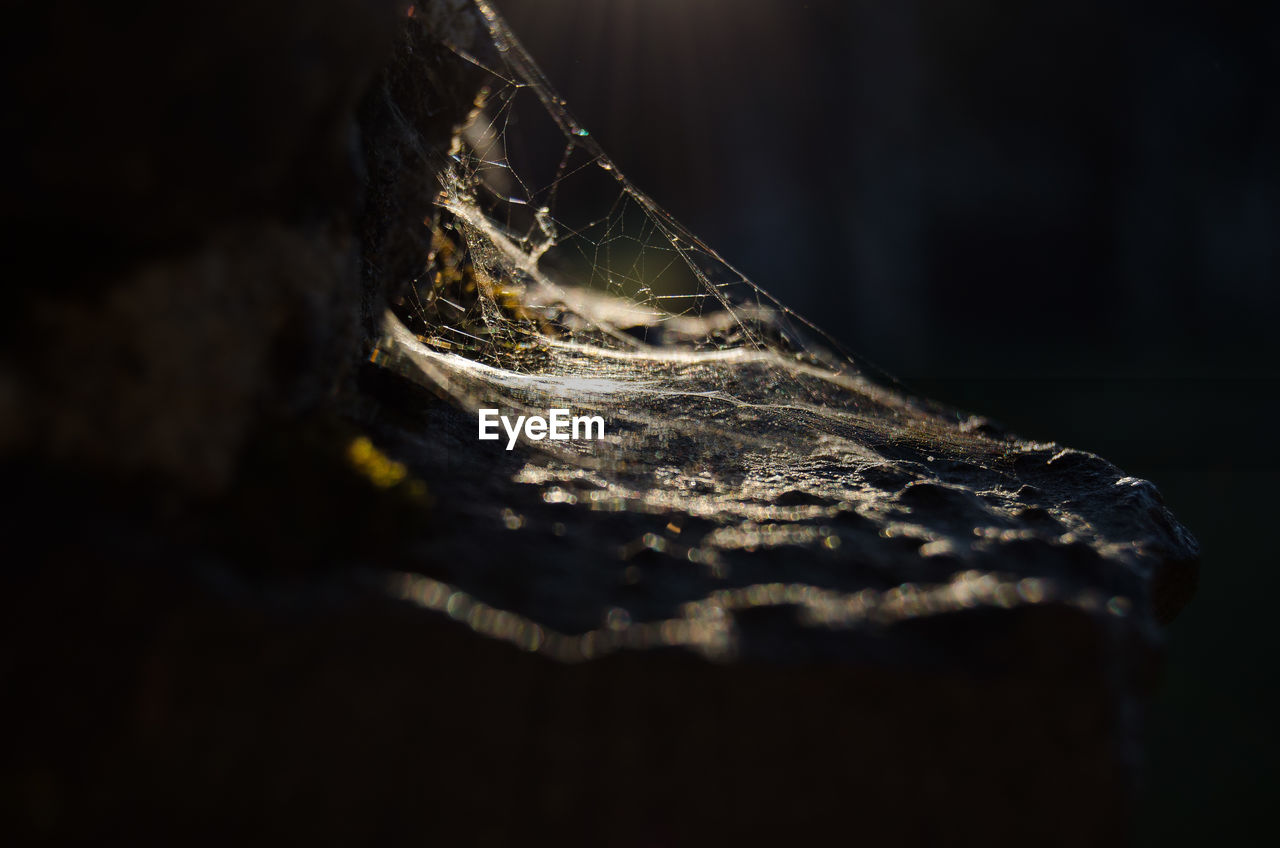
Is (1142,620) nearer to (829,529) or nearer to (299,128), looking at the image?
(829,529)

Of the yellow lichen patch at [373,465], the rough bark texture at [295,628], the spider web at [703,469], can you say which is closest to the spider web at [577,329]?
the spider web at [703,469]

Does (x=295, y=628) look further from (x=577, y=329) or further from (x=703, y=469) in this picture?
(x=577, y=329)

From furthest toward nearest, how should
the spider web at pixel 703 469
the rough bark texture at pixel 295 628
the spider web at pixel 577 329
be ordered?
the spider web at pixel 577 329
the spider web at pixel 703 469
the rough bark texture at pixel 295 628

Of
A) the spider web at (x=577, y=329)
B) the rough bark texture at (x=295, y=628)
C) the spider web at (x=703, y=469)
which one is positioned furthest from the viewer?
the spider web at (x=577, y=329)

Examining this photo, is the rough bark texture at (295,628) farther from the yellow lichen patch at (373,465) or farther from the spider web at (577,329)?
the spider web at (577,329)

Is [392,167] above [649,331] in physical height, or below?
below

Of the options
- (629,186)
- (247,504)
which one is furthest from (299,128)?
(629,186)

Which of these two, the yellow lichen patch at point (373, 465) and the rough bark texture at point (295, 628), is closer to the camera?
the rough bark texture at point (295, 628)
